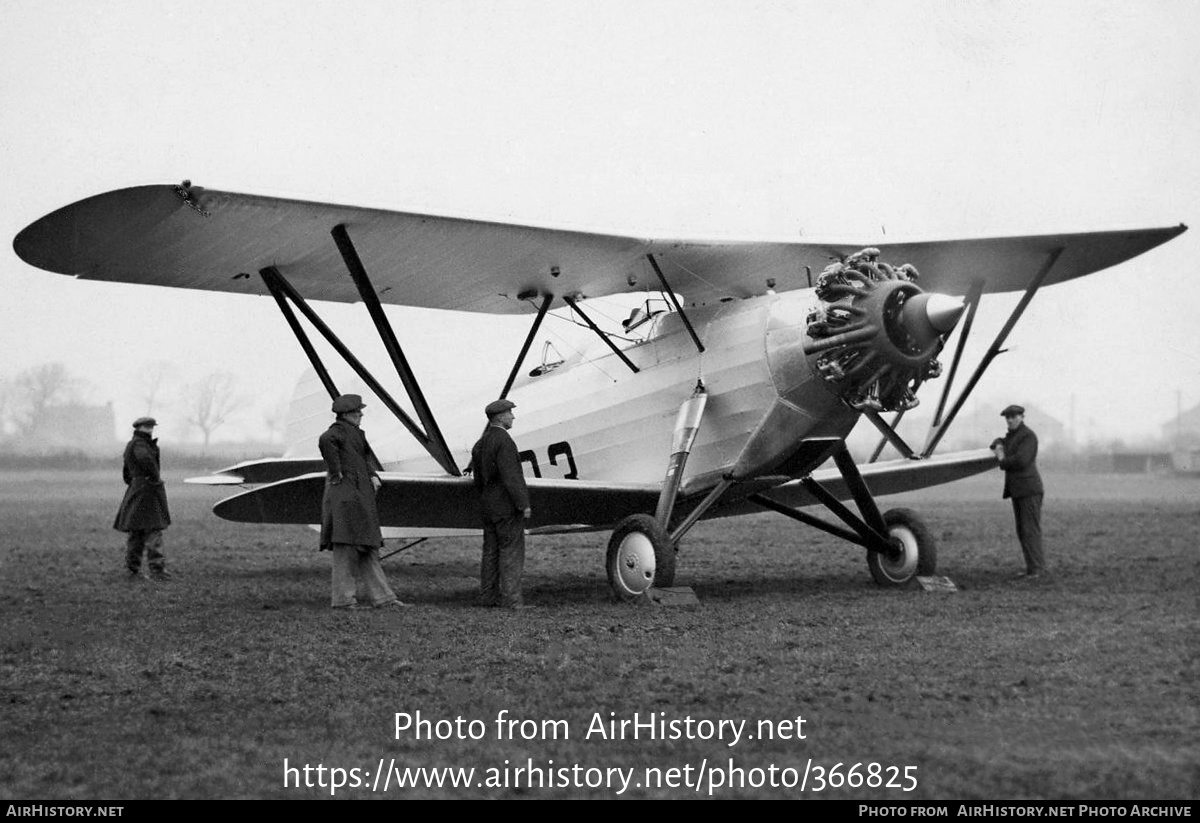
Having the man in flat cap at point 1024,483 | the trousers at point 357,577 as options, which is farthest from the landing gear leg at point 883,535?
the trousers at point 357,577

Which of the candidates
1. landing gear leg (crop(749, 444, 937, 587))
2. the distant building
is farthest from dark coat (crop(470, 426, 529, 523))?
the distant building

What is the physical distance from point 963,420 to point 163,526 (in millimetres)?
74378

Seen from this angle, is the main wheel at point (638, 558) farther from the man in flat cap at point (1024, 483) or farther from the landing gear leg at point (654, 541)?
the man in flat cap at point (1024, 483)

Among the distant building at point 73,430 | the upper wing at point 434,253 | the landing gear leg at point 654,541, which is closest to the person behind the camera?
the upper wing at point 434,253

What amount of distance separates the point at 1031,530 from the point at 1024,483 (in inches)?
18.9

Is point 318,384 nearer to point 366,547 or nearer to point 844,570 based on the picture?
point 366,547

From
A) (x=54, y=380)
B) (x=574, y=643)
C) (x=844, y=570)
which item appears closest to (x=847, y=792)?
(x=574, y=643)

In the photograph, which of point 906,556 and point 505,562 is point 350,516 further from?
point 906,556

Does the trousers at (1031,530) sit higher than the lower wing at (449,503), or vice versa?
the lower wing at (449,503)

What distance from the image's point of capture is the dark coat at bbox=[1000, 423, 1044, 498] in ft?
39.0

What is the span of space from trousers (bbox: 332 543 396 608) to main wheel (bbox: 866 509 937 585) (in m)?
4.68

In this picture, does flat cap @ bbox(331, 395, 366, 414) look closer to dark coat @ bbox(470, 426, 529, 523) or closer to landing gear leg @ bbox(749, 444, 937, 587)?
dark coat @ bbox(470, 426, 529, 523)

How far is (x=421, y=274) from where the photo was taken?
411 inches

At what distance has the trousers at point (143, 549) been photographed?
12.6m
